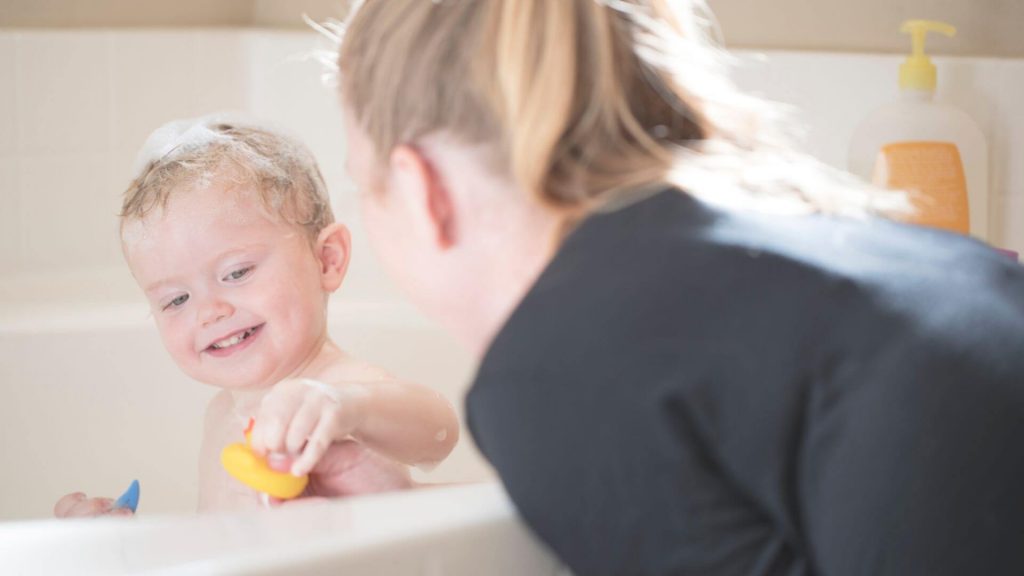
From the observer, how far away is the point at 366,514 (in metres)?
0.79

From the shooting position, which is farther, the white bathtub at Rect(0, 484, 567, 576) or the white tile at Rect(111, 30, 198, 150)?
the white tile at Rect(111, 30, 198, 150)

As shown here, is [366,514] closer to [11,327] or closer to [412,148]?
[412,148]

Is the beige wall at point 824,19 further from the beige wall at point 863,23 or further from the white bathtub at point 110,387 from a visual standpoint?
the white bathtub at point 110,387

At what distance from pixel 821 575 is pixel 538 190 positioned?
0.28 m

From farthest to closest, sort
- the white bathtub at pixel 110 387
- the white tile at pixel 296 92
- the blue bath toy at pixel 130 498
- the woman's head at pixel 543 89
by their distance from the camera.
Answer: the white tile at pixel 296 92, the white bathtub at pixel 110 387, the blue bath toy at pixel 130 498, the woman's head at pixel 543 89

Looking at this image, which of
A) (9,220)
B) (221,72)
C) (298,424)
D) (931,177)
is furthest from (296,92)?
(298,424)

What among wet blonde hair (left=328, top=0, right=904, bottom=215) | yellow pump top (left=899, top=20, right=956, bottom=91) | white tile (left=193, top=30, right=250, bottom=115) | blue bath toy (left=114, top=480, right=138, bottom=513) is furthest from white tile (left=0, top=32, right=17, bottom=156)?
yellow pump top (left=899, top=20, right=956, bottom=91)

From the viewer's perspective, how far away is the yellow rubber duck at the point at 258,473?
0.98 m

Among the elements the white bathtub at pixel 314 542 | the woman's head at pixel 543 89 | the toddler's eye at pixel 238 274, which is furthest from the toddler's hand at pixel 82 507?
the woman's head at pixel 543 89

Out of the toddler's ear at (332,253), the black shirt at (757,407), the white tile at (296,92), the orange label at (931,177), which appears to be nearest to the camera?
the black shirt at (757,407)

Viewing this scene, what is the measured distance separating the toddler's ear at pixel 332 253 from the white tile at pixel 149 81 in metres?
0.65

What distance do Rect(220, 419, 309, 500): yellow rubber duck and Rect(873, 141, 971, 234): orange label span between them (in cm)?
83

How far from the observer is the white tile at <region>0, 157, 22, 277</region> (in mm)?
1768

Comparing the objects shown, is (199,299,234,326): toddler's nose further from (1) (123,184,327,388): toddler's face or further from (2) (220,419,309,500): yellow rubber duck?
(2) (220,419,309,500): yellow rubber duck
